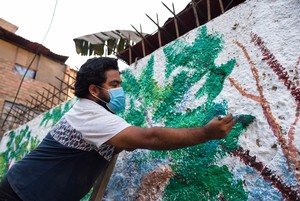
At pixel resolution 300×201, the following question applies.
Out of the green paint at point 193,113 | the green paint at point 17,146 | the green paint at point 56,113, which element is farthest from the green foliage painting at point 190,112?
the green paint at point 17,146

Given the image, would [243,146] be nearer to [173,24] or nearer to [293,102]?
[293,102]

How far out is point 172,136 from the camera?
1.17 metres

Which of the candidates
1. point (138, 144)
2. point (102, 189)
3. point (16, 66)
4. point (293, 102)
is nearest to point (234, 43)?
point (293, 102)

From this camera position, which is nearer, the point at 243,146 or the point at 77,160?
the point at 243,146

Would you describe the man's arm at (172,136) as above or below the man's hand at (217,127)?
below

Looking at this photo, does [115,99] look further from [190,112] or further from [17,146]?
[17,146]

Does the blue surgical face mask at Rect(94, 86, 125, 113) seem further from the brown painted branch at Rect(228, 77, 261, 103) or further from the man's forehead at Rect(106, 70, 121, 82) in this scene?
the brown painted branch at Rect(228, 77, 261, 103)

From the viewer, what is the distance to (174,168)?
160cm

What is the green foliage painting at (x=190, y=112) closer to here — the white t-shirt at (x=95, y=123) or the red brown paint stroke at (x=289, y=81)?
the red brown paint stroke at (x=289, y=81)

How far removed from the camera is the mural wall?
47.1 inches

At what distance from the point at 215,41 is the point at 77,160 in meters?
1.16

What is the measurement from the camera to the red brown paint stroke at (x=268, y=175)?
3.54 ft

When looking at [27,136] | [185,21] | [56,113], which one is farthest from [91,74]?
[27,136]

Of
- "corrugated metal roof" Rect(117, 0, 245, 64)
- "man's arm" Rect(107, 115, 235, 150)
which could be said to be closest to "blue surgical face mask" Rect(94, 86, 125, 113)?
"man's arm" Rect(107, 115, 235, 150)
